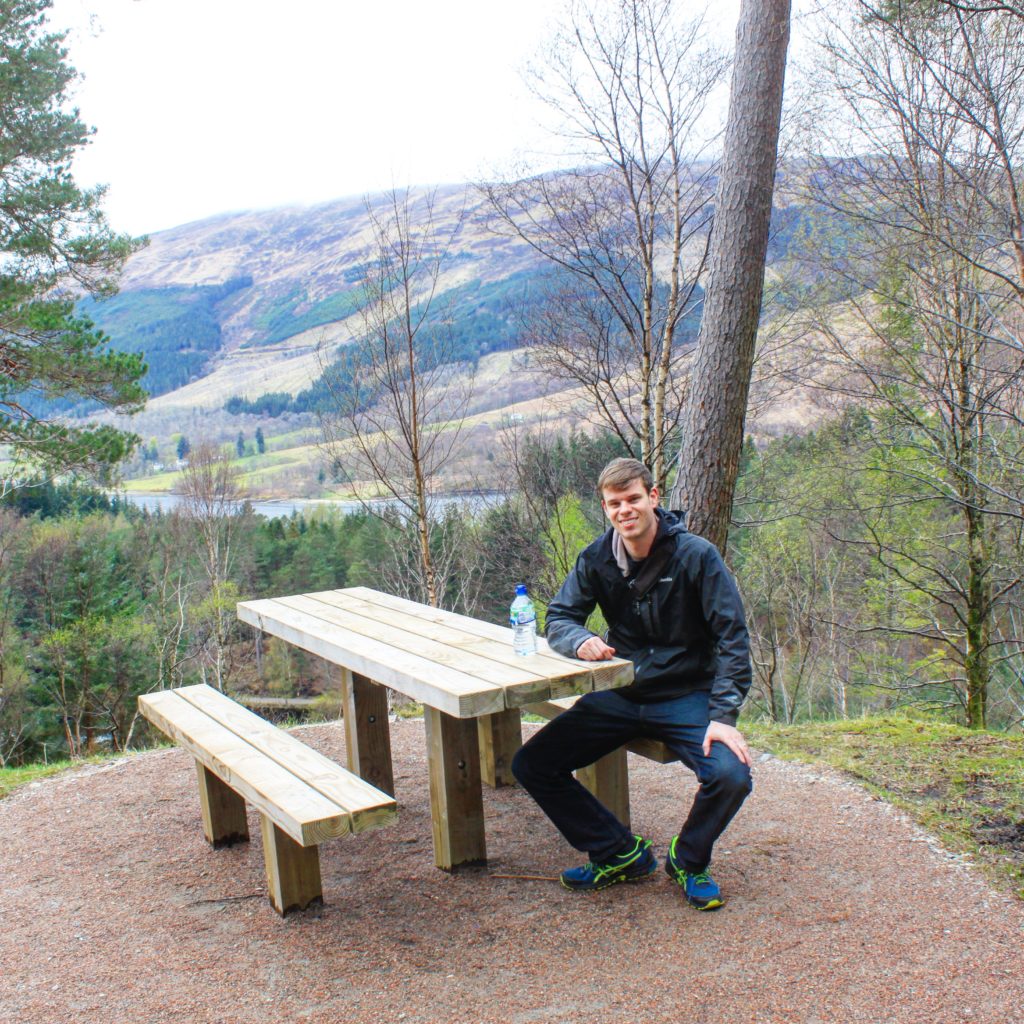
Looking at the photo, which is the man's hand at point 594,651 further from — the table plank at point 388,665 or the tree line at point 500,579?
the tree line at point 500,579

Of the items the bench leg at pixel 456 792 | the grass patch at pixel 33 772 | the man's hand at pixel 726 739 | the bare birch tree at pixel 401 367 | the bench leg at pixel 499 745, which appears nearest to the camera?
the man's hand at pixel 726 739

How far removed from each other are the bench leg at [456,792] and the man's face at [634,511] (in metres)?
0.97

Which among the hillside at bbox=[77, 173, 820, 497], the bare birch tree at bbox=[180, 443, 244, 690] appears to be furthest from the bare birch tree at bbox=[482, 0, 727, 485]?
the bare birch tree at bbox=[180, 443, 244, 690]

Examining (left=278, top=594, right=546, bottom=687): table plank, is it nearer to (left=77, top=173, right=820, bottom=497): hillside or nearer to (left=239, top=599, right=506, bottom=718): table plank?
(left=239, top=599, right=506, bottom=718): table plank

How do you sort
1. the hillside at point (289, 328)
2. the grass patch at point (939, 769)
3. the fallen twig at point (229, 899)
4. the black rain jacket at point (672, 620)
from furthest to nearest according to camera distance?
the hillside at point (289, 328) → the grass patch at point (939, 769) → the fallen twig at point (229, 899) → the black rain jacket at point (672, 620)

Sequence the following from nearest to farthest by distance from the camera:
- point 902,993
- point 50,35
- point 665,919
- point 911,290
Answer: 1. point 902,993
2. point 665,919
3. point 911,290
4. point 50,35

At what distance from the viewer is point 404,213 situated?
31.8ft

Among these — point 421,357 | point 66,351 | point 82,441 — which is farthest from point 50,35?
point 421,357

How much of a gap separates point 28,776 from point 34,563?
20.4 m

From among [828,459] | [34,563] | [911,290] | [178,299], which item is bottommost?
[34,563]

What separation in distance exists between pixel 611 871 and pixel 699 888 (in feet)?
1.11

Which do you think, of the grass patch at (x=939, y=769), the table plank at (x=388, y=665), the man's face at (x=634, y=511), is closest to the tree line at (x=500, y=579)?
the grass patch at (x=939, y=769)

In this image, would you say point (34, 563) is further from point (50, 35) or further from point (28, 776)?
point (28, 776)

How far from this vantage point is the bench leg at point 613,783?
3730 millimetres
